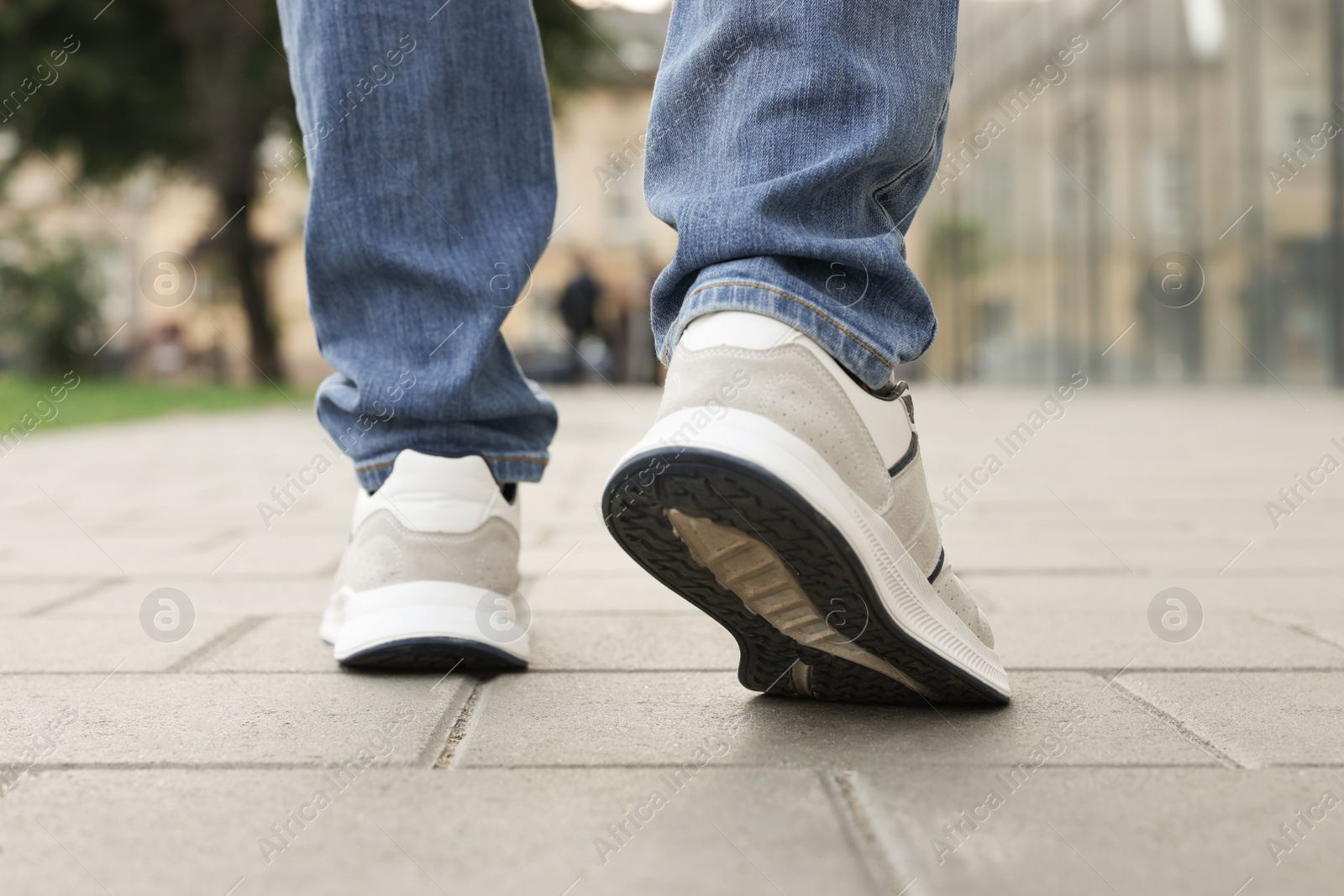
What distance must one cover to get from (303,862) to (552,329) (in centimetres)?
2810

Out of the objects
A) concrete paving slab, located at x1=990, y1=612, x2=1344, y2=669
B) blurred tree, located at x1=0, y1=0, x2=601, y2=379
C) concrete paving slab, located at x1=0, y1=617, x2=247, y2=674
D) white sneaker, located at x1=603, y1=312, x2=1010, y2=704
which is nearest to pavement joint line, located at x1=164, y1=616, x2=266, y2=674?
concrete paving slab, located at x1=0, y1=617, x2=247, y2=674

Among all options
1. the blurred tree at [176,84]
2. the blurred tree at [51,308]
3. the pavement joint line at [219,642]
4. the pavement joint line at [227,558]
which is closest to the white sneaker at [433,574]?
the pavement joint line at [219,642]

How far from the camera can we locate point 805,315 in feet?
3.37

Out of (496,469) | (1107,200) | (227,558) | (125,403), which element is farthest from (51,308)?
(496,469)

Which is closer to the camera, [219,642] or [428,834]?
[428,834]

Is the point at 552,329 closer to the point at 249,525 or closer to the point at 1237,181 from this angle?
the point at 1237,181

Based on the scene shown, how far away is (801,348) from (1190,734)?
1.55ft

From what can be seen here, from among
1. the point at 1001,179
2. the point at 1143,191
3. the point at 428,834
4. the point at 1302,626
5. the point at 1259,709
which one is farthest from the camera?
the point at 1001,179

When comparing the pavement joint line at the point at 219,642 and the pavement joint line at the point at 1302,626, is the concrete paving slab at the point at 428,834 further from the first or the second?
the pavement joint line at the point at 1302,626

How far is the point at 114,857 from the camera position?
0.77 meters

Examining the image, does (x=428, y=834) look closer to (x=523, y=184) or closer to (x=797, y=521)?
(x=797, y=521)

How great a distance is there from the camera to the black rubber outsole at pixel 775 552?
937 mm

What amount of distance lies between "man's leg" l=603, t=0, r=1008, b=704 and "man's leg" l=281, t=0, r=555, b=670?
13.2 inches

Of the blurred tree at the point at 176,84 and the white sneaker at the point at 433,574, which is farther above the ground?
the white sneaker at the point at 433,574
